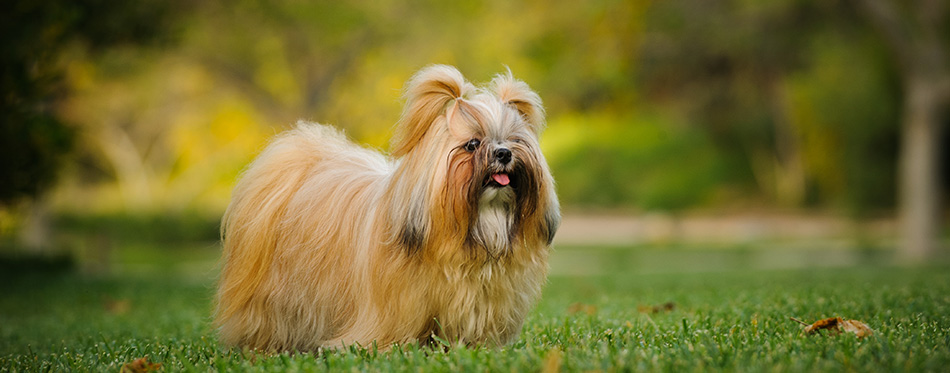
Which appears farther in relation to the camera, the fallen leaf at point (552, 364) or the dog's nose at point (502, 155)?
the dog's nose at point (502, 155)

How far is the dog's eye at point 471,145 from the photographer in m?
4.38

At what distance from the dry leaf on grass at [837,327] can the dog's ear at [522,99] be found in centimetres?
187

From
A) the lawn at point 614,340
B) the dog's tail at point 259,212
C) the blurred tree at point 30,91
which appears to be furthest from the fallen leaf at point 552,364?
the blurred tree at point 30,91

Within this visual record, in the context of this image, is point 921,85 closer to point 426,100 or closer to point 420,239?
point 426,100

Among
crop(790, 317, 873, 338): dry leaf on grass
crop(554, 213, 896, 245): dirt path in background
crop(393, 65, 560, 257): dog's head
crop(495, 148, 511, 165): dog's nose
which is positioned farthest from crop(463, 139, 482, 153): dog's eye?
crop(554, 213, 896, 245): dirt path in background

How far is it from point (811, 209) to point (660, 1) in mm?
13397

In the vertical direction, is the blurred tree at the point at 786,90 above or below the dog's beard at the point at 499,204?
above

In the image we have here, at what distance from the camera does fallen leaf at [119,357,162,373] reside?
4121 millimetres

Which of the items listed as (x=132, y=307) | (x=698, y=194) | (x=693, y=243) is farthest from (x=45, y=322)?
(x=698, y=194)

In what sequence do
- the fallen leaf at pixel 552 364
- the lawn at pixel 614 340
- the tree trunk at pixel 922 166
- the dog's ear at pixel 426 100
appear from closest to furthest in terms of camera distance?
the fallen leaf at pixel 552 364 → the lawn at pixel 614 340 → the dog's ear at pixel 426 100 → the tree trunk at pixel 922 166

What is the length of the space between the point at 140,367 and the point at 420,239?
154 cm

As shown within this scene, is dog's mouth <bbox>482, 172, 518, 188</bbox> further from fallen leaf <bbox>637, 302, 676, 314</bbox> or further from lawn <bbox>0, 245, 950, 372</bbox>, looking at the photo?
fallen leaf <bbox>637, 302, 676, 314</bbox>

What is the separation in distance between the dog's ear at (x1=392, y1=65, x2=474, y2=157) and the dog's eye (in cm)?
28

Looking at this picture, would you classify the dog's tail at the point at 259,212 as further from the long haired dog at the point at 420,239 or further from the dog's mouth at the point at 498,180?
the dog's mouth at the point at 498,180
